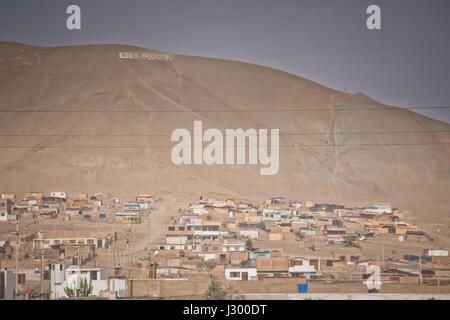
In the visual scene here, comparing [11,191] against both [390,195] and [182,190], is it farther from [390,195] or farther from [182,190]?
[390,195]

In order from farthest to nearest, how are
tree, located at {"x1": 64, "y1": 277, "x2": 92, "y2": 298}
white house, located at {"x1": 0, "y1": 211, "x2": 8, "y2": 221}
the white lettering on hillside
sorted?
the white lettering on hillside
white house, located at {"x1": 0, "y1": 211, "x2": 8, "y2": 221}
tree, located at {"x1": 64, "y1": 277, "x2": 92, "y2": 298}

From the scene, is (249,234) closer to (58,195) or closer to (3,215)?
(3,215)

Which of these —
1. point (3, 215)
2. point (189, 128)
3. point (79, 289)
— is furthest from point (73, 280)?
point (189, 128)

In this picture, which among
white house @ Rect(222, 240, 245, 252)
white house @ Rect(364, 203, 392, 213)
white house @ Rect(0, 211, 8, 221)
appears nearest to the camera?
white house @ Rect(222, 240, 245, 252)

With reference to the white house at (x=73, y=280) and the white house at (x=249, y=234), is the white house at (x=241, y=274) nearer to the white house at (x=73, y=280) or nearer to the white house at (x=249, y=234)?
the white house at (x=73, y=280)

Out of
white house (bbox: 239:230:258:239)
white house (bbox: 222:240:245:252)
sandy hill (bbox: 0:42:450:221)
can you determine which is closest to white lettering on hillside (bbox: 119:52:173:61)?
sandy hill (bbox: 0:42:450:221)

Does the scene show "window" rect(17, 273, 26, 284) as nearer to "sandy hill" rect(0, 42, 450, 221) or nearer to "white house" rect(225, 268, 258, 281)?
"white house" rect(225, 268, 258, 281)
